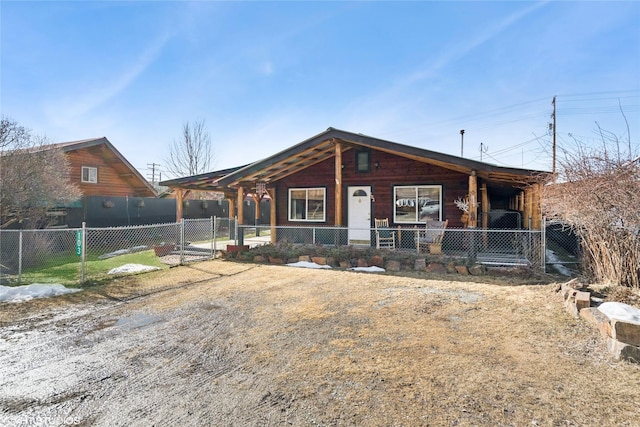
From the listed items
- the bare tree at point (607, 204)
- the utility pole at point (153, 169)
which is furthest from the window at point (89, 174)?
the utility pole at point (153, 169)

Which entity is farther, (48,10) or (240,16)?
(240,16)

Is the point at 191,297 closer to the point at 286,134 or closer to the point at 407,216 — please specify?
the point at 407,216

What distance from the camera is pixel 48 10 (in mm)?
7125

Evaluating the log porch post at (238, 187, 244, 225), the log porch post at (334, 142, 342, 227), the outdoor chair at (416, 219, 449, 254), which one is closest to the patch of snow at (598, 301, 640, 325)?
the outdoor chair at (416, 219, 449, 254)

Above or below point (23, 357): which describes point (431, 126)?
above

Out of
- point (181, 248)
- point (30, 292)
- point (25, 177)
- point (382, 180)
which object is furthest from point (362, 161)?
point (25, 177)

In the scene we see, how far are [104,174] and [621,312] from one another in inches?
786

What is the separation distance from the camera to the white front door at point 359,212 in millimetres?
10320

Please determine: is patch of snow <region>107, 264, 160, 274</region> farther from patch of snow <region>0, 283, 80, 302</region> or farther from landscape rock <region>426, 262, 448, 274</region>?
landscape rock <region>426, 262, 448, 274</region>

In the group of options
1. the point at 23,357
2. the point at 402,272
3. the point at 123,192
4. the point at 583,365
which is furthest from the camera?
the point at 123,192

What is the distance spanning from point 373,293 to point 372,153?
597cm

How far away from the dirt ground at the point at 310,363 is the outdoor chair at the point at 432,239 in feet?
9.67

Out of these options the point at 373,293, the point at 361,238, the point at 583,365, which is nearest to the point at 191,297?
the point at 373,293

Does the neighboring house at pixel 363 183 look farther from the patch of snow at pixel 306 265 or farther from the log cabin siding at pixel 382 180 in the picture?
the patch of snow at pixel 306 265
